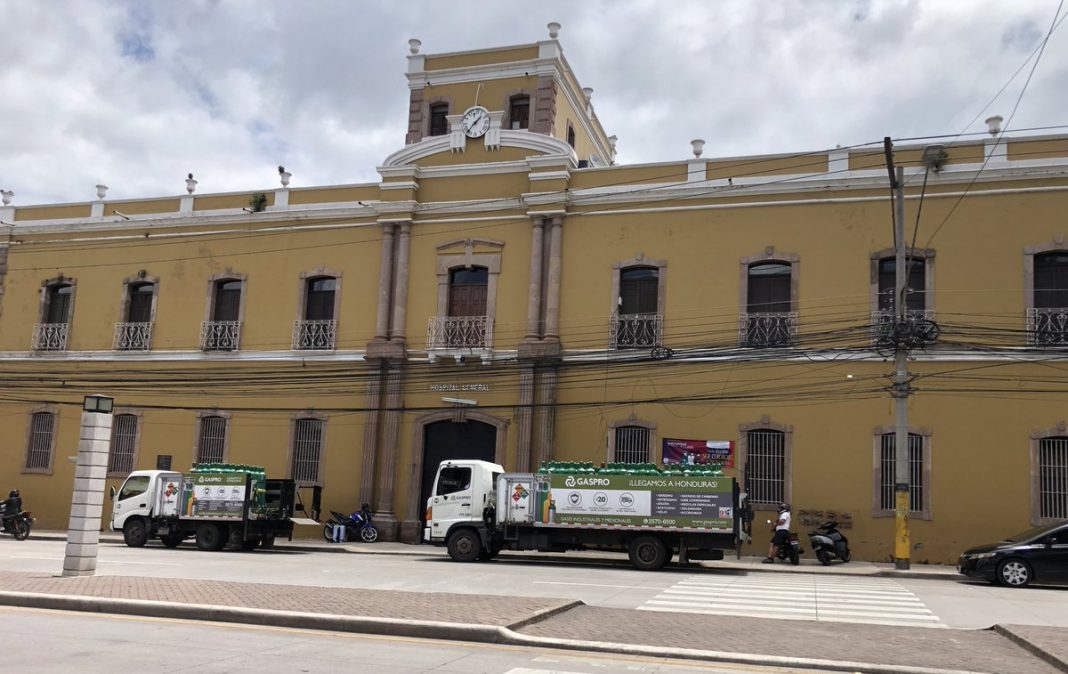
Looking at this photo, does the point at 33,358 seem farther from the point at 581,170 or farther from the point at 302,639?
the point at 302,639

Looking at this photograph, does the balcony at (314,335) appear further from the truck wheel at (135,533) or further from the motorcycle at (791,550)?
the motorcycle at (791,550)

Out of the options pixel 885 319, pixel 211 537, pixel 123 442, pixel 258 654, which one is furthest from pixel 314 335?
pixel 258 654

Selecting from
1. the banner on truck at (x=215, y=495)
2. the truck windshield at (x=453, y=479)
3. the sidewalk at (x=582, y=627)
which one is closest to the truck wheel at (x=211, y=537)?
the banner on truck at (x=215, y=495)

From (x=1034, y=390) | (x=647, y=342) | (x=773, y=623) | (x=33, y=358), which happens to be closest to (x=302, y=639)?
(x=773, y=623)

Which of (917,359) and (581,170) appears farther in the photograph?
(581,170)

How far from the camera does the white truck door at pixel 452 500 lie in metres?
21.4

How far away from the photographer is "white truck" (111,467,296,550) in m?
23.3

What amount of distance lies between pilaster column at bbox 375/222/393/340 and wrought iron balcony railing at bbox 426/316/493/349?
4.20ft

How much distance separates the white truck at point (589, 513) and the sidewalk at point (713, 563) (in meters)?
1.08

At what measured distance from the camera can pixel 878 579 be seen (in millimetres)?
18953

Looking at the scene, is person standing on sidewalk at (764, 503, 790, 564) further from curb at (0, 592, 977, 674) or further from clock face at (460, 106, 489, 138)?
clock face at (460, 106, 489, 138)

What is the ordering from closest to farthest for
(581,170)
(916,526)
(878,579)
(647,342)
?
(878,579) < (916,526) < (647,342) < (581,170)

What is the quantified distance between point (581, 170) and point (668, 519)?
10545 mm

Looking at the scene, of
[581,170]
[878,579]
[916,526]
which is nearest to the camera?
[878,579]
